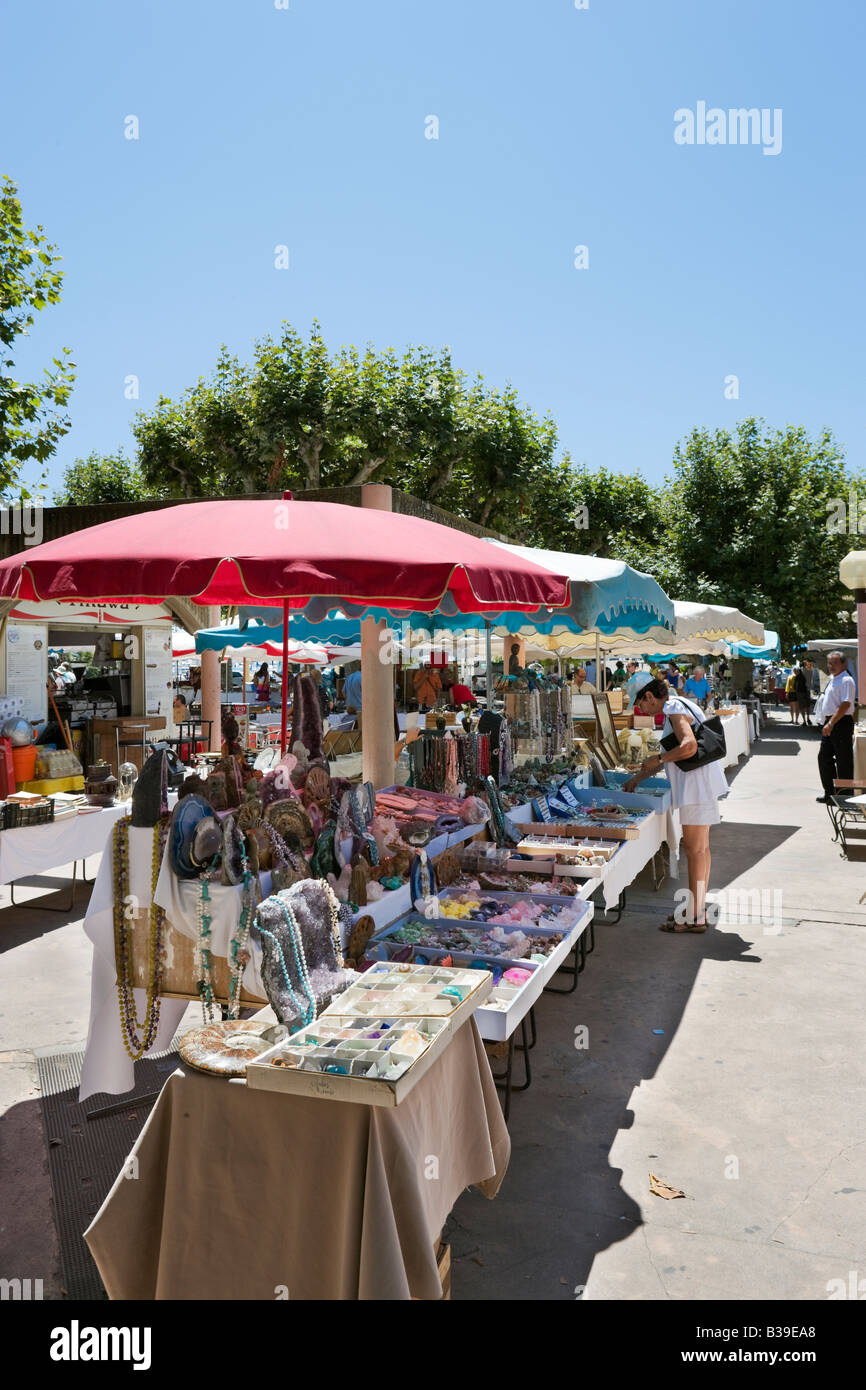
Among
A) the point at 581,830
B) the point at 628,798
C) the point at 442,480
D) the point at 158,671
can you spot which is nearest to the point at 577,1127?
the point at 581,830

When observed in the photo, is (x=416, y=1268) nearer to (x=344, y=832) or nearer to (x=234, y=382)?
(x=344, y=832)

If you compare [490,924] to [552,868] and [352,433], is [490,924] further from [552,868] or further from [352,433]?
[352,433]

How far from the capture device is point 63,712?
489 inches

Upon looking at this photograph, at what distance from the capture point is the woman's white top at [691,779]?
20.2ft

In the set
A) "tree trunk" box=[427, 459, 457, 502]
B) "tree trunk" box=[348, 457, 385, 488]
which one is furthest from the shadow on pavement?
"tree trunk" box=[427, 459, 457, 502]

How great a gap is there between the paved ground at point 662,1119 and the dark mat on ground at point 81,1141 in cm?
7

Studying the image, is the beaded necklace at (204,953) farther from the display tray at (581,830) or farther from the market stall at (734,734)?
the market stall at (734,734)

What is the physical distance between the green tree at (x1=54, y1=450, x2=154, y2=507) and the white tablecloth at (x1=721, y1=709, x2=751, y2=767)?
104ft

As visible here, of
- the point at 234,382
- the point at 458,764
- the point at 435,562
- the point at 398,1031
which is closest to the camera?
the point at 398,1031

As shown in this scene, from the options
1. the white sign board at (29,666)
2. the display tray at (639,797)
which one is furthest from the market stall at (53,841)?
the white sign board at (29,666)

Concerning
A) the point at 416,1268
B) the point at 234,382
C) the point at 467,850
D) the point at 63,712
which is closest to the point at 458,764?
the point at 467,850

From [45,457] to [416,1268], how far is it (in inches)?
377

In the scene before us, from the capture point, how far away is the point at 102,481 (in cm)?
4275

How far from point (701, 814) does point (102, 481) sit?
1663 inches
